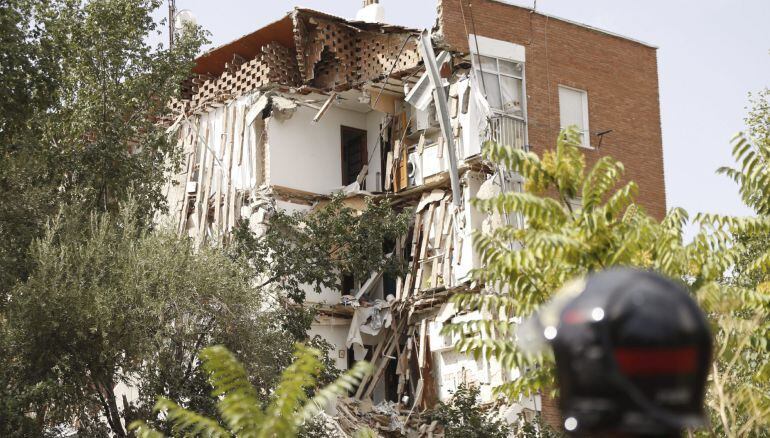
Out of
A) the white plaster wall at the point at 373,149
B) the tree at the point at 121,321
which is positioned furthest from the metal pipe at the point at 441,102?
the tree at the point at 121,321

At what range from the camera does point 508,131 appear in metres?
24.8

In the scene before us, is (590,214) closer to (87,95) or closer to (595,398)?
(595,398)

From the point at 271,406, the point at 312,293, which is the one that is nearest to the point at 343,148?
the point at 312,293

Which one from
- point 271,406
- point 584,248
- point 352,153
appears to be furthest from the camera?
point 352,153

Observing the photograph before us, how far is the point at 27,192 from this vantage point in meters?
19.8

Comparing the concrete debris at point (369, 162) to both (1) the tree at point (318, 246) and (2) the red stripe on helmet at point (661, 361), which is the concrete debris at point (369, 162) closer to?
(1) the tree at point (318, 246)

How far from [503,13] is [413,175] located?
3982mm

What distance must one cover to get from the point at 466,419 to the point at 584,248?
11.5 m

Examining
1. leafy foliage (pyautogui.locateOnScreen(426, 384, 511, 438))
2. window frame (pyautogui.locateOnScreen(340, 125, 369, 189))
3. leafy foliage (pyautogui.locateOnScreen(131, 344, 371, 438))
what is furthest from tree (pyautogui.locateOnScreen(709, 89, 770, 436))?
window frame (pyautogui.locateOnScreen(340, 125, 369, 189))

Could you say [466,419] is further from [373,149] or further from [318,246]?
[373,149]

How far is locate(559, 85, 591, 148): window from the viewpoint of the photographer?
1030 inches

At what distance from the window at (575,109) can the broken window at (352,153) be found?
4.63 meters

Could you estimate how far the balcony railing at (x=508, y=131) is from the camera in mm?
24498

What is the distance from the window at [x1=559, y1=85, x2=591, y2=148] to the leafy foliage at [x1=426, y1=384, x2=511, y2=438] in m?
7.50
